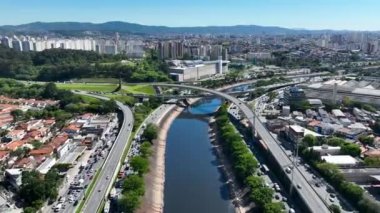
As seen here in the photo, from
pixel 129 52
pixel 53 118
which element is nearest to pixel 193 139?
pixel 53 118

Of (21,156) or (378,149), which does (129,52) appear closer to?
(21,156)

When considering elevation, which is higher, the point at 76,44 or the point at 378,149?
the point at 76,44

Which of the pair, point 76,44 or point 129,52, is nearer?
point 129,52

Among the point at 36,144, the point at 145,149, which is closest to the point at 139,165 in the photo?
the point at 145,149

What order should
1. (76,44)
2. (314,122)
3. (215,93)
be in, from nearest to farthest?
(314,122), (215,93), (76,44)

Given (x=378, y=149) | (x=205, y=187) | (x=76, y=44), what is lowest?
(x=205, y=187)

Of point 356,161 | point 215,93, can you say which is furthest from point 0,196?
point 215,93

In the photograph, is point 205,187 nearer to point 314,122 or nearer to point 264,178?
point 264,178

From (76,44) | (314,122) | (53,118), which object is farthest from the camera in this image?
(76,44)
